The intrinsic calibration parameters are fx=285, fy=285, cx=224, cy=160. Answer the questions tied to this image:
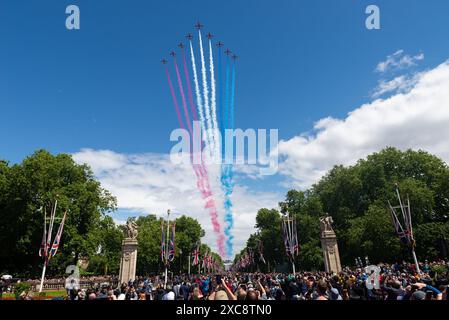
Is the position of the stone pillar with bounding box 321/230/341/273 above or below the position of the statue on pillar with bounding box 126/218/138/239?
below

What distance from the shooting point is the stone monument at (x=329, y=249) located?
3234 cm

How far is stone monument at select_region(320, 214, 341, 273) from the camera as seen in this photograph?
32.3 m

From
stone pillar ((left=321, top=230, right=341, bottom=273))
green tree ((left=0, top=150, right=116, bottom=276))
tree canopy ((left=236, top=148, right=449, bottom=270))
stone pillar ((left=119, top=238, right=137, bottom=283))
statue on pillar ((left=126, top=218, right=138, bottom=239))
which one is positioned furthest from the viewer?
tree canopy ((left=236, top=148, right=449, bottom=270))

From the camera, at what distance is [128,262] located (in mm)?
31781

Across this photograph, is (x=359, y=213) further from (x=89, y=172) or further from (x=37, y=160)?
(x=37, y=160)

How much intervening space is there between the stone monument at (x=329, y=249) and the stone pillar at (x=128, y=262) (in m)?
21.7

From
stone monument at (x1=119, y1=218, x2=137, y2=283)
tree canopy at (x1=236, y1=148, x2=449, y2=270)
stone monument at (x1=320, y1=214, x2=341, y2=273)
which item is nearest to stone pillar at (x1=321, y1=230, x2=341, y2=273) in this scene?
stone monument at (x1=320, y1=214, x2=341, y2=273)

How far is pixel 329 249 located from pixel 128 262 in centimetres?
2299

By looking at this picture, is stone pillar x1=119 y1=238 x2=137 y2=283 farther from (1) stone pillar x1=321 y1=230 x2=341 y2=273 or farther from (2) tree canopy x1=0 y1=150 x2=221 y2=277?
(1) stone pillar x1=321 y1=230 x2=341 y2=273

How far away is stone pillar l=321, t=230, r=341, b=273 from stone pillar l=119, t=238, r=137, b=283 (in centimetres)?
2174

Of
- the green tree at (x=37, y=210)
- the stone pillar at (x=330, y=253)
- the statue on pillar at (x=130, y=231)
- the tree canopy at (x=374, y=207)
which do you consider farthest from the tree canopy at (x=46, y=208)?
the stone pillar at (x=330, y=253)

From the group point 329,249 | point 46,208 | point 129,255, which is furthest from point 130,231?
point 329,249

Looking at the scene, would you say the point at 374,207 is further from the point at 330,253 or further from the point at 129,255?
the point at 129,255

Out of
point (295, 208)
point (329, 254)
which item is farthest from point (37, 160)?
point (295, 208)
